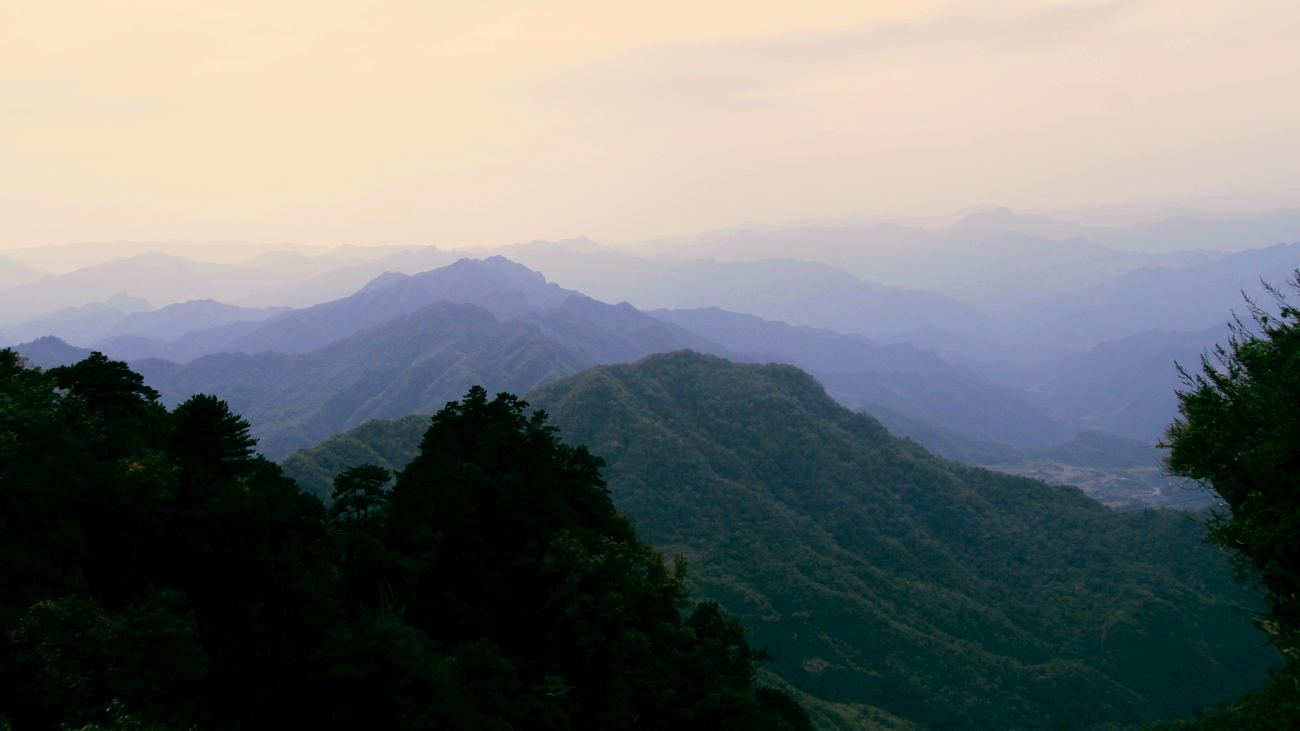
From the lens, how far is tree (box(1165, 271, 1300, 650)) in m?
25.8

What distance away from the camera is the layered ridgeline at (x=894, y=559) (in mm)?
75312

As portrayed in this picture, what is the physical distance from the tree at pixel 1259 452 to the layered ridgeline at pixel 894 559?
112ft

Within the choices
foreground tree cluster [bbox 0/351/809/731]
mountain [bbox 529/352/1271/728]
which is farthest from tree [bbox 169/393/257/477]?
mountain [bbox 529/352/1271/728]

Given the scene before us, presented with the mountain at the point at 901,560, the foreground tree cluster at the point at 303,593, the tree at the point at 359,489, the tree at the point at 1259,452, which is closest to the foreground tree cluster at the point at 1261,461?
the tree at the point at 1259,452

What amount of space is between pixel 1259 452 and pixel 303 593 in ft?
106

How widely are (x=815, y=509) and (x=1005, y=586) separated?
82.0 ft

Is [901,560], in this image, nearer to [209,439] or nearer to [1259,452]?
[1259,452]

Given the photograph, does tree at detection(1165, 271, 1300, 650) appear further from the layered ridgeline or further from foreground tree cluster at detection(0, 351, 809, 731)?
the layered ridgeline

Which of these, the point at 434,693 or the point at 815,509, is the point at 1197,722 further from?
the point at 815,509

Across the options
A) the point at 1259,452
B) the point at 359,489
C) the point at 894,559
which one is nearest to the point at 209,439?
the point at 359,489

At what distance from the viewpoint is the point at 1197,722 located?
39.8 meters

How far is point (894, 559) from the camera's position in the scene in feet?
324

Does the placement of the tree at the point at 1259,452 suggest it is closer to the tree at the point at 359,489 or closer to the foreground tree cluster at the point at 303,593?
the foreground tree cluster at the point at 303,593

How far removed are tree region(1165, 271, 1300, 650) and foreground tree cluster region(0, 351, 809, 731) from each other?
19408 mm
